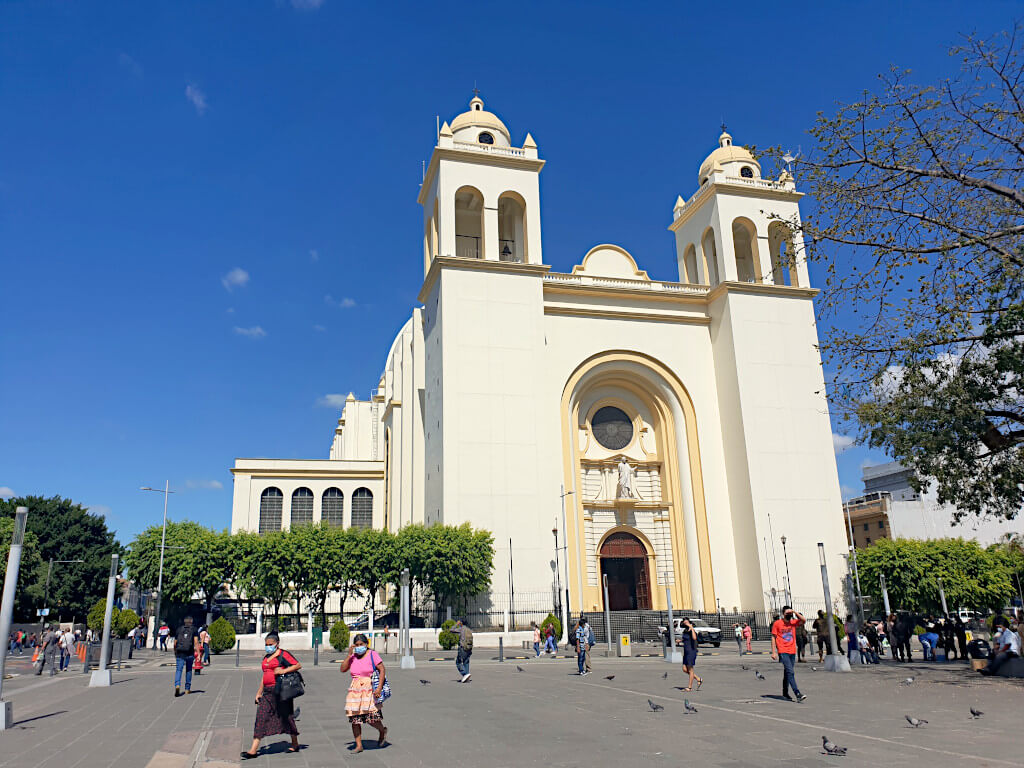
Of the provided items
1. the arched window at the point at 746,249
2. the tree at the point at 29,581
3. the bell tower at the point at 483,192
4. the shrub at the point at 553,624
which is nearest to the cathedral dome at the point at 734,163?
the arched window at the point at 746,249

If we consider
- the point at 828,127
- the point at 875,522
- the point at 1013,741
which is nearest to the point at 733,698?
the point at 1013,741

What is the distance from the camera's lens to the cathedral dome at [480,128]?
38.8 meters

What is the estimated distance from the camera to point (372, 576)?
31734mm

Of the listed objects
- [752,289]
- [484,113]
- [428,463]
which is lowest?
[428,463]

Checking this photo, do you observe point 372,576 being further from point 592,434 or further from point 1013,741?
point 1013,741

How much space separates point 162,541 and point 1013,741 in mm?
34759

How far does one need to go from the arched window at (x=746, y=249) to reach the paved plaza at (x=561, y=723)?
26.1 metres

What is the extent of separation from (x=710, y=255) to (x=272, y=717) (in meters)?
37.3

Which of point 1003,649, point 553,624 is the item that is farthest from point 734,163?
point 1003,649

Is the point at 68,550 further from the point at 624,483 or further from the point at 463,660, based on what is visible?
the point at 463,660

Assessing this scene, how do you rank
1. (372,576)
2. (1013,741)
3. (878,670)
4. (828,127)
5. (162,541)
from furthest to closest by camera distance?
1. (162,541)
2. (372,576)
3. (878,670)
4. (828,127)
5. (1013,741)

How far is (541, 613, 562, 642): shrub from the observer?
89.5 feet

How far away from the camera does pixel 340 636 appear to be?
28.4 meters

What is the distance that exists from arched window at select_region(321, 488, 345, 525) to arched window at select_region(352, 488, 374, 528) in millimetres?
796
